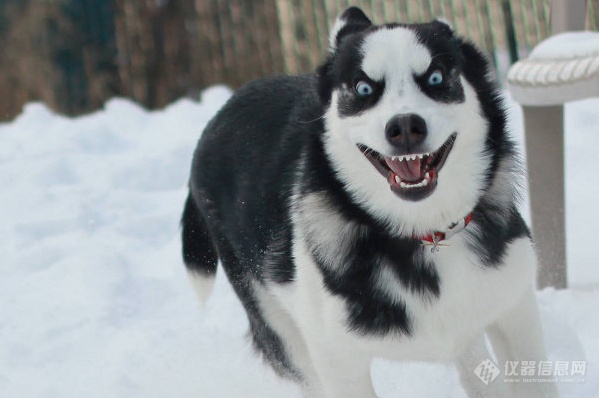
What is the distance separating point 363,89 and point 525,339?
3.11ft

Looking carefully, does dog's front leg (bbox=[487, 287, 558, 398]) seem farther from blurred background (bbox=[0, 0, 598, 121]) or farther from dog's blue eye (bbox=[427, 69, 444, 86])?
blurred background (bbox=[0, 0, 598, 121])

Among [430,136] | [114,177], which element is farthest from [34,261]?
[430,136]

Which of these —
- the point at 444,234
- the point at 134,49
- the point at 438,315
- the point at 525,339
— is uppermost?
the point at 444,234

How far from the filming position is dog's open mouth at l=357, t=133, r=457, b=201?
8.49 ft

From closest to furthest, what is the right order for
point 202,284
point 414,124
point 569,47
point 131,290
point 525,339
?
point 414,124 < point 525,339 < point 202,284 < point 569,47 < point 131,290

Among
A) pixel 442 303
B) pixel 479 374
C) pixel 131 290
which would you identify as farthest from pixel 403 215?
pixel 131 290

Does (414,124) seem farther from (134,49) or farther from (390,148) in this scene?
(134,49)

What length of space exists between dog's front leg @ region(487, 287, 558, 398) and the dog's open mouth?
0.57 meters

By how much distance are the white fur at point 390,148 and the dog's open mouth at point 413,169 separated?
46 millimetres

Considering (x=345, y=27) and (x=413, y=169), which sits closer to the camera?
(x=413, y=169)

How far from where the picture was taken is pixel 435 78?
264 centimetres

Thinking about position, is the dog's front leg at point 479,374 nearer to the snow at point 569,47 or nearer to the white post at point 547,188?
the white post at point 547,188

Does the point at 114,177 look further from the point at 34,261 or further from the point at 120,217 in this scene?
the point at 34,261

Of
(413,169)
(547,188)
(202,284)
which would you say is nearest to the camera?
(413,169)
